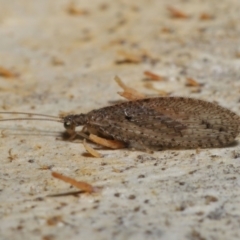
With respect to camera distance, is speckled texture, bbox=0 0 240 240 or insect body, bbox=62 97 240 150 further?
insect body, bbox=62 97 240 150

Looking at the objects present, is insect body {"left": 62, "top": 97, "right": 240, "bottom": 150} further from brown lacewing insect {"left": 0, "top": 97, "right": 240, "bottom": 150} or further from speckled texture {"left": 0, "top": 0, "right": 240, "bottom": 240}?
speckled texture {"left": 0, "top": 0, "right": 240, "bottom": 240}

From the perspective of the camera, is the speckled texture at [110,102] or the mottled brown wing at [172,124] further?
the mottled brown wing at [172,124]

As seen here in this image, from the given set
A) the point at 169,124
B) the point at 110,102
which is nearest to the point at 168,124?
the point at 169,124

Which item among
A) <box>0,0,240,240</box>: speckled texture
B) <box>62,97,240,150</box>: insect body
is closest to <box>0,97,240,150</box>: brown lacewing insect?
<box>62,97,240,150</box>: insect body

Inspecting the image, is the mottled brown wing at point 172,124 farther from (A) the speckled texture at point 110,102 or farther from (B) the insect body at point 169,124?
(A) the speckled texture at point 110,102

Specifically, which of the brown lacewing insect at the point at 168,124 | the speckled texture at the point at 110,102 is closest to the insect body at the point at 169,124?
the brown lacewing insect at the point at 168,124

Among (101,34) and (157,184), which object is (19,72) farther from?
(157,184)
